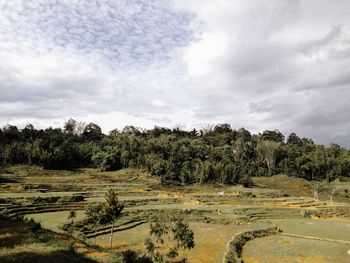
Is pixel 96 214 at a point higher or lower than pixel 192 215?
higher

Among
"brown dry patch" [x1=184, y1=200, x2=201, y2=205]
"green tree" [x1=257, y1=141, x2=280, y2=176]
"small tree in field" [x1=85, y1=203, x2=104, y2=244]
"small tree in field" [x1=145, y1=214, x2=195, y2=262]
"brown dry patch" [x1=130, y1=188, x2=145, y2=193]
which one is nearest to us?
"small tree in field" [x1=145, y1=214, x2=195, y2=262]

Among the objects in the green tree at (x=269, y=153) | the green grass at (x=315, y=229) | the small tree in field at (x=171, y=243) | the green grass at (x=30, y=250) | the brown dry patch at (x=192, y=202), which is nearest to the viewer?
the green grass at (x=30, y=250)

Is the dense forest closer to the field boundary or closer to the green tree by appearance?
the green tree

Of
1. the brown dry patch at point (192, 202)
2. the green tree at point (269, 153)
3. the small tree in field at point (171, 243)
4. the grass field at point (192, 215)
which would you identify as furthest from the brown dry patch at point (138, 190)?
the green tree at point (269, 153)

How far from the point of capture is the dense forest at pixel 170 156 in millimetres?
107812

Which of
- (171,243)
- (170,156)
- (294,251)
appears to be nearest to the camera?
(294,251)

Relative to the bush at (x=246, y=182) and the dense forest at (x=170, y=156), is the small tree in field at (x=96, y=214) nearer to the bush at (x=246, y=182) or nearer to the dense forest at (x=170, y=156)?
the dense forest at (x=170, y=156)

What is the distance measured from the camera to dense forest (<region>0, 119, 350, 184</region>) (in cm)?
10781

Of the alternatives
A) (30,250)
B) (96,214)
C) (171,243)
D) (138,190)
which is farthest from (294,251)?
(138,190)

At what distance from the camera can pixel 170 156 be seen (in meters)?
123

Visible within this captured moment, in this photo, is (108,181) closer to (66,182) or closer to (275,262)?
(66,182)

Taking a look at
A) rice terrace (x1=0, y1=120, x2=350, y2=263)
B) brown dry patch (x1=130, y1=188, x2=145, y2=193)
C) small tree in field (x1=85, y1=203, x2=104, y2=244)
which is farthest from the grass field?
small tree in field (x1=85, y1=203, x2=104, y2=244)

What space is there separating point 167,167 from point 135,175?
36.3 ft

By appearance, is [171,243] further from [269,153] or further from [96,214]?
[269,153]
